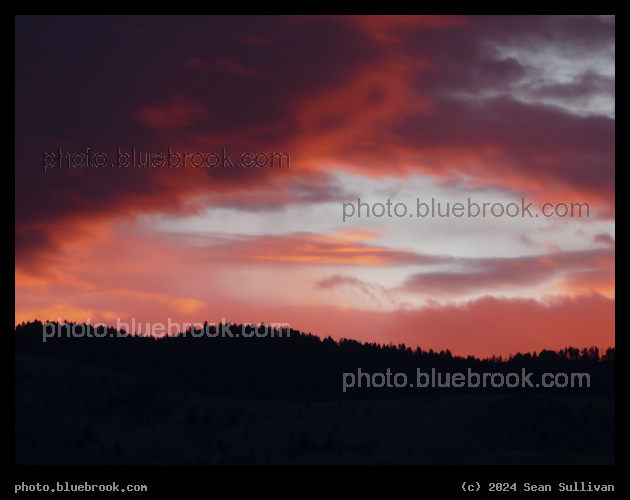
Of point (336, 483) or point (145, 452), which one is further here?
point (145, 452)

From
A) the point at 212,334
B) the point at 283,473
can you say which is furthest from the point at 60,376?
the point at 283,473

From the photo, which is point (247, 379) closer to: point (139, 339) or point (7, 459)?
point (139, 339)

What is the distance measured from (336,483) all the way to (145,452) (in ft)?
232

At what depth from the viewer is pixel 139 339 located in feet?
387

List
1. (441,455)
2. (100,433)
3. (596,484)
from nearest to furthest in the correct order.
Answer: (596,484), (441,455), (100,433)

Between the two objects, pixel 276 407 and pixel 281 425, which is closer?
pixel 281 425

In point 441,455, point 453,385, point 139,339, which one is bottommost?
point 441,455

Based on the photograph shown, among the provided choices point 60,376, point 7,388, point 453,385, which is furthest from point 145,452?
point 7,388

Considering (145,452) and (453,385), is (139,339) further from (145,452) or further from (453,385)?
(453,385)

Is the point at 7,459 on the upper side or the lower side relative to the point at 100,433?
upper

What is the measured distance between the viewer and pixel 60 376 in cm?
10712
